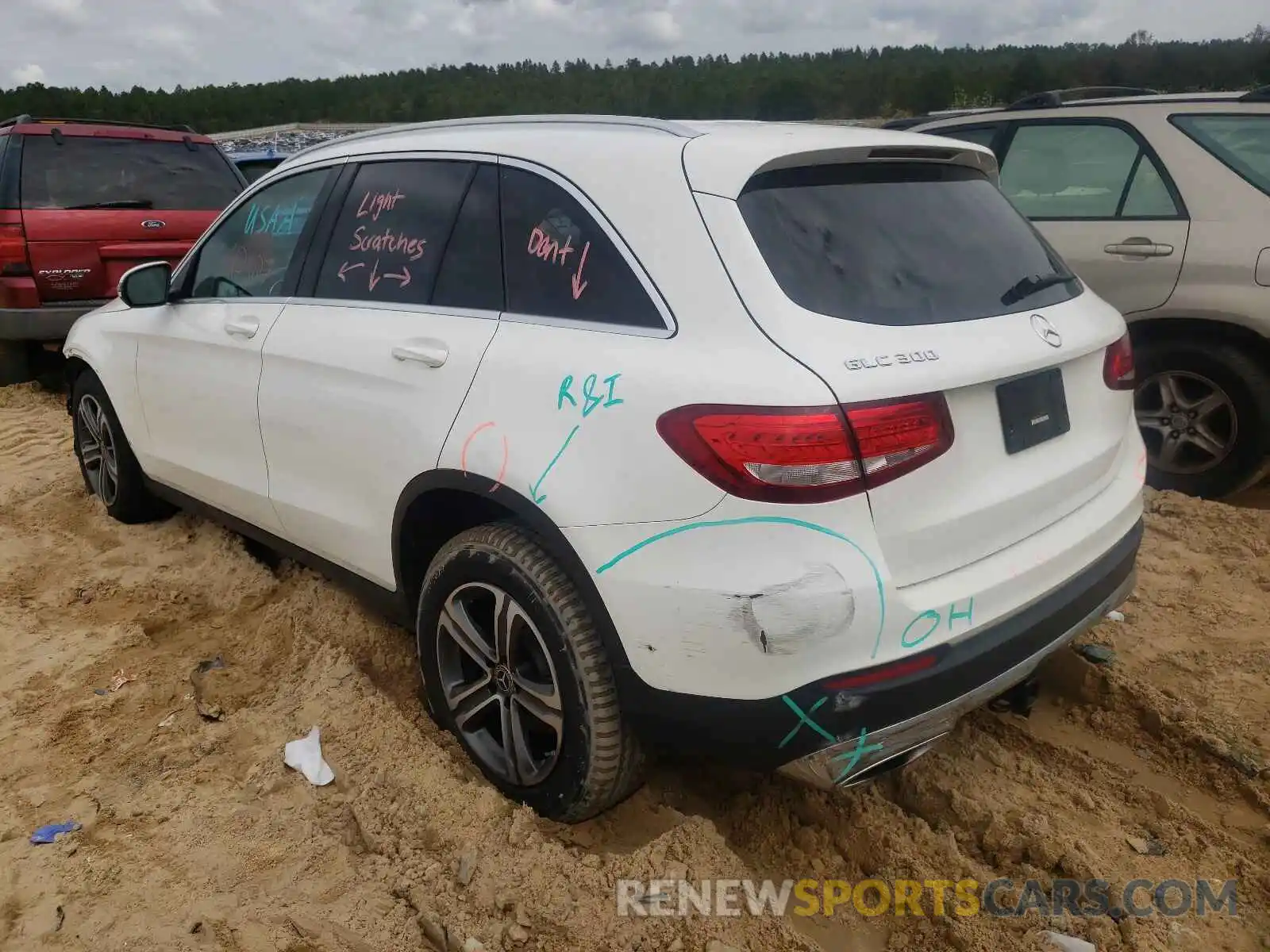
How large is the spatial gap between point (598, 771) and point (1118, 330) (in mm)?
1869

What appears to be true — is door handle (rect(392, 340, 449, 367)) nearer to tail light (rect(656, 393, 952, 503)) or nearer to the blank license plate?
tail light (rect(656, 393, 952, 503))

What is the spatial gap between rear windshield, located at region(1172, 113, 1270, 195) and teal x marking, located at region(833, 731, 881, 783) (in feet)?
12.3

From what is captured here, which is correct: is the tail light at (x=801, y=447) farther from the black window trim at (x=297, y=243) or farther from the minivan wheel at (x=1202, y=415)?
the minivan wheel at (x=1202, y=415)

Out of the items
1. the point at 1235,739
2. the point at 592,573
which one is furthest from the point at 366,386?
the point at 1235,739

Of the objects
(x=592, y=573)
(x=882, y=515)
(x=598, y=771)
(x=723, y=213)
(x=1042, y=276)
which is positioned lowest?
(x=598, y=771)

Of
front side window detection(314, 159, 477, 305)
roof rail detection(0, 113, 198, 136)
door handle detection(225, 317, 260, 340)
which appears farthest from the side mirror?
roof rail detection(0, 113, 198, 136)

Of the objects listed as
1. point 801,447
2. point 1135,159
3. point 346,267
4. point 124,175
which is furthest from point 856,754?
point 124,175

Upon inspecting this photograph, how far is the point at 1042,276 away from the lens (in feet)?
8.36

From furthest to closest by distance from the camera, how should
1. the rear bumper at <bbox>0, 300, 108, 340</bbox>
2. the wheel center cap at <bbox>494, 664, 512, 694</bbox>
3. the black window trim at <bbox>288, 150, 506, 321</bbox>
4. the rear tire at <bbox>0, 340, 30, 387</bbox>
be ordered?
the rear tire at <bbox>0, 340, 30, 387</bbox>
the rear bumper at <bbox>0, 300, 108, 340</bbox>
the black window trim at <bbox>288, 150, 506, 321</bbox>
the wheel center cap at <bbox>494, 664, 512, 694</bbox>

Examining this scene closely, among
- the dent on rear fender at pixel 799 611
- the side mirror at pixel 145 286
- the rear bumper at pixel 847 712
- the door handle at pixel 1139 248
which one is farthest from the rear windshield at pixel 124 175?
the dent on rear fender at pixel 799 611

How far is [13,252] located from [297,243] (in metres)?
4.43

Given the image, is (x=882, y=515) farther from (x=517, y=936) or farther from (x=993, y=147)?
(x=993, y=147)

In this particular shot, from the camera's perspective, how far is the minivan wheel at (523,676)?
7.22ft

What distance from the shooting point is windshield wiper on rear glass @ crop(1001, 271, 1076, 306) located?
235 centimetres
